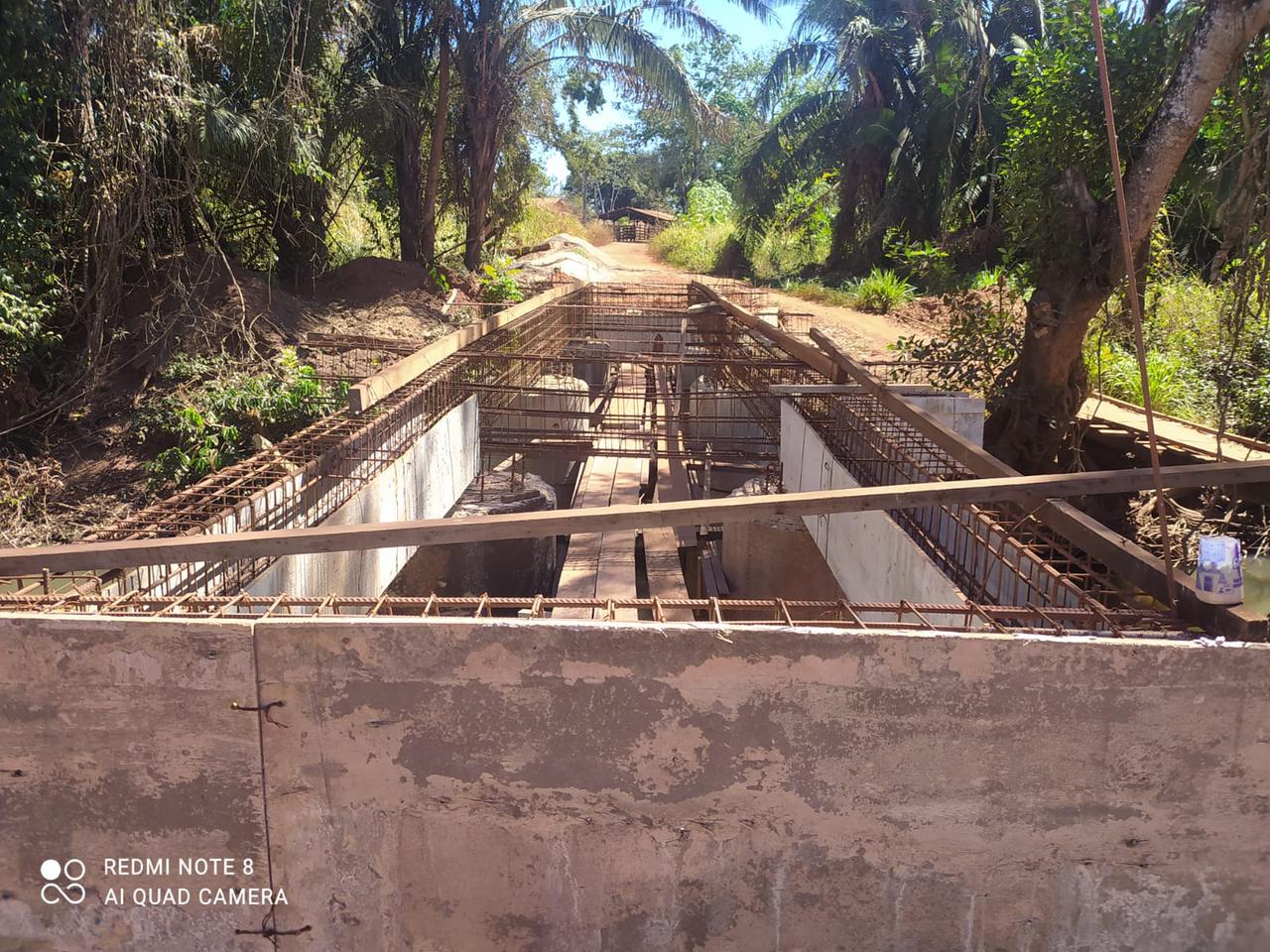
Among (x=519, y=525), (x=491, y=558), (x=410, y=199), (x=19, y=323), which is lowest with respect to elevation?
(x=491, y=558)

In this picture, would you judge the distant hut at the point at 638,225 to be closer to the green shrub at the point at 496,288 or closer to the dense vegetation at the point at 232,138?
the dense vegetation at the point at 232,138

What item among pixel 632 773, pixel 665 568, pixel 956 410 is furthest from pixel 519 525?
pixel 956 410

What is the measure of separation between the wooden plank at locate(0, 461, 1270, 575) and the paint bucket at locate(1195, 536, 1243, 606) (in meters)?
0.47

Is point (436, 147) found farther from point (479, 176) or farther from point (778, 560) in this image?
point (778, 560)

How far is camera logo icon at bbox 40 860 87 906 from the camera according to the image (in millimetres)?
3037

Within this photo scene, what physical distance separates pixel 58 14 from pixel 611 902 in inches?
374

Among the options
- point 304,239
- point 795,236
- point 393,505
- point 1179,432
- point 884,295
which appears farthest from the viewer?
point 795,236

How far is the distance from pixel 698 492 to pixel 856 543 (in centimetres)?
499

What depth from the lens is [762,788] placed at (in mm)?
2916

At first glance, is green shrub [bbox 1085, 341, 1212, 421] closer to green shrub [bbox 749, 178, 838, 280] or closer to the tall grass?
green shrub [bbox 749, 178, 838, 280]

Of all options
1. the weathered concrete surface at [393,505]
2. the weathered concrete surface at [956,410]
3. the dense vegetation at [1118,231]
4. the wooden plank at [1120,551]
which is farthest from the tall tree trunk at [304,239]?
the wooden plank at [1120,551]

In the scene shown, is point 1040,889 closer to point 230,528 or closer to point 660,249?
point 230,528

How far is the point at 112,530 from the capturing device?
4254 millimetres

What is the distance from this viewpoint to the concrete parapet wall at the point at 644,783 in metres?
2.81
